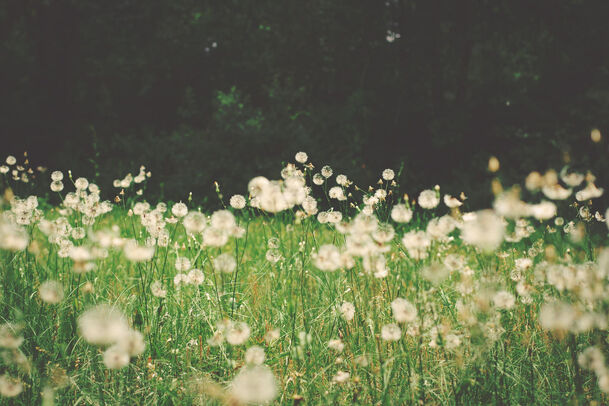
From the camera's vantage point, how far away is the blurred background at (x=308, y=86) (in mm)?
7684

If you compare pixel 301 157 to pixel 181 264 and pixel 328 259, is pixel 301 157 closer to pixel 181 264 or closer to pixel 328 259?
pixel 181 264

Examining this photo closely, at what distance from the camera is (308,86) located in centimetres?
989

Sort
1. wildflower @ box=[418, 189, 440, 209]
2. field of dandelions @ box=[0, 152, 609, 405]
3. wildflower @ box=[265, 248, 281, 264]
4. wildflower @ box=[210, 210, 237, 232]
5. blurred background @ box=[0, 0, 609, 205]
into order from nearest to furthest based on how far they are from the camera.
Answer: field of dandelions @ box=[0, 152, 609, 405] < wildflower @ box=[210, 210, 237, 232] < wildflower @ box=[418, 189, 440, 209] < wildflower @ box=[265, 248, 281, 264] < blurred background @ box=[0, 0, 609, 205]

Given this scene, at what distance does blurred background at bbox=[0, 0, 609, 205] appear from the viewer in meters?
7.68

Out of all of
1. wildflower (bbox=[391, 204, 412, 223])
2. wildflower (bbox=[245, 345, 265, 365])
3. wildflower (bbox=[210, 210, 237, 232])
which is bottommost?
wildflower (bbox=[245, 345, 265, 365])

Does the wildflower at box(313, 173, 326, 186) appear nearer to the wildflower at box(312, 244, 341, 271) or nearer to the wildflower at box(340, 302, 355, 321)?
the wildflower at box(340, 302, 355, 321)

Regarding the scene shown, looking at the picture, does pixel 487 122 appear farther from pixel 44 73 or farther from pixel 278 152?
pixel 44 73

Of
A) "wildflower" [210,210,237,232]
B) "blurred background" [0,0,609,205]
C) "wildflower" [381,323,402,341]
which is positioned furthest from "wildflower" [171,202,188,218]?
"blurred background" [0,0,609,205]

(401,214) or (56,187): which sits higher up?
(56,187)

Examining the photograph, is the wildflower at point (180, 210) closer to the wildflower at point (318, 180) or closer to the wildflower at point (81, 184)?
the wildflower at point (81, 184)

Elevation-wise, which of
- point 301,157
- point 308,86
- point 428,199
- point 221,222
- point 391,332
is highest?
point 308,86

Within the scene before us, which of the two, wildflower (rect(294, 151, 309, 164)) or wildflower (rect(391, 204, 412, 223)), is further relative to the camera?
wildflower (rect(294, 151, 309, 164))

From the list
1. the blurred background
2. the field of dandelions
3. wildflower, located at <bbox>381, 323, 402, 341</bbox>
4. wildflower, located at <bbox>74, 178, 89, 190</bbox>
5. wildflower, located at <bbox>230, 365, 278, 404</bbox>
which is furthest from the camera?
the blurred background

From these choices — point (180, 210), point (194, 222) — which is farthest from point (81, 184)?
point (194, 222)
